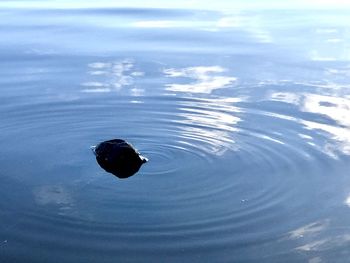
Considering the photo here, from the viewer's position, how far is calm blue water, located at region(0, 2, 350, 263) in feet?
17.3

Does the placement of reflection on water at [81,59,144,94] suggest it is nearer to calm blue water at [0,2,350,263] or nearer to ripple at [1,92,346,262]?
calm blue water at [0,2,350,263]

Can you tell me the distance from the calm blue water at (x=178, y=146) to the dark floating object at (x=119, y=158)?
0.12m

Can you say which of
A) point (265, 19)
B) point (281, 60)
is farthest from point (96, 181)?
point (265, 19)

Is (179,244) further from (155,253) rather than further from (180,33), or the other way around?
(180,33)

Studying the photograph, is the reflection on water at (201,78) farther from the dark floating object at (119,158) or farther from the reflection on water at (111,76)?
the dark floating object at (119,158)

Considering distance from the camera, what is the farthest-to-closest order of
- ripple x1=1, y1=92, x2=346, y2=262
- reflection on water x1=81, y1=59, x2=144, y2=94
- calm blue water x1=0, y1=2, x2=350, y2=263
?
reflection on water x1=81, y1=59, x2=144, y2=94
ripple x1=1, y1=92, x2=346, y2=262
calm blue water x1=0, y1=2, x2=350, y2=263

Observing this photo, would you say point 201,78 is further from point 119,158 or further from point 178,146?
point 119,158

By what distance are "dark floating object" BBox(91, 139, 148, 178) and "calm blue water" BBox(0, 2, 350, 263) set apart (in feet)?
0.39

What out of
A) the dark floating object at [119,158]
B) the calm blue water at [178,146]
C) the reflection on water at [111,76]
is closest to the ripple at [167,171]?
the calm blue water at [178,146]

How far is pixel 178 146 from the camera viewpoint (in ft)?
23.7

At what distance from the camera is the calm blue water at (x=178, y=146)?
5258 mm

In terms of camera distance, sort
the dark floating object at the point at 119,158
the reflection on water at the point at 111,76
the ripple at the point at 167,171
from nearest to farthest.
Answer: the ripple at the point at 167,171, the dark floating object at the point at 119,158, the reflection on water at the point at 111,76

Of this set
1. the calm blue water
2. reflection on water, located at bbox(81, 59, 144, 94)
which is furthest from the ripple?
reflection on water, located at bbox(81, 59, 144, 94)

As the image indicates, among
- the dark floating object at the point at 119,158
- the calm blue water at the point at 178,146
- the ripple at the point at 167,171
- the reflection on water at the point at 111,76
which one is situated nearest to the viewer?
the calm blue water at the point at 178,146
